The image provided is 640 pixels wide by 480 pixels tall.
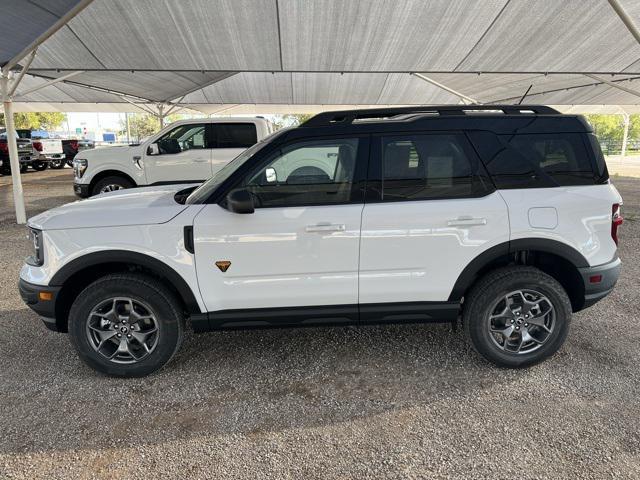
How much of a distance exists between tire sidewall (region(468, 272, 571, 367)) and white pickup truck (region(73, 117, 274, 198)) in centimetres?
716

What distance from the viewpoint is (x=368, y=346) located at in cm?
390

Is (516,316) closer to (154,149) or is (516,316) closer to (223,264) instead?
(223,264)

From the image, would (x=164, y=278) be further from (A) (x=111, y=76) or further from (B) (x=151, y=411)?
(A) (x=111, y=76)

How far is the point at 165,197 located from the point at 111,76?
12028 millimetres

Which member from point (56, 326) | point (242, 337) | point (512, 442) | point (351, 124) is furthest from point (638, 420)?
point (56, 326)

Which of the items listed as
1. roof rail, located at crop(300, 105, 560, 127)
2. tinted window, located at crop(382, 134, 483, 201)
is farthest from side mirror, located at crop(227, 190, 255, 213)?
tinted window, located at crop(382, 134, 483, 201)

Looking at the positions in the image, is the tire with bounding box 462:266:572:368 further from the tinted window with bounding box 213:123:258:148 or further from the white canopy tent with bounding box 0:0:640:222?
the tinted window with bounding box 213:123:258:148

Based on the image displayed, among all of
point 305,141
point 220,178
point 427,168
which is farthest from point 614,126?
point 220,178

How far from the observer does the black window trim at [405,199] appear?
128 inches

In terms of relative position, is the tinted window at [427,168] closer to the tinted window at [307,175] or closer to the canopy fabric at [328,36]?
the tinted window at [307,175]

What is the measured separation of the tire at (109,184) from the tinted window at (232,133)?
2149 millimetres

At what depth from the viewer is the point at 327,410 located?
300cm

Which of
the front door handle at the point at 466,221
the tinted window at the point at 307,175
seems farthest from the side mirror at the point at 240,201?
the front door handle at the point at 466,221

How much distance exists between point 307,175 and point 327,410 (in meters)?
1.58
